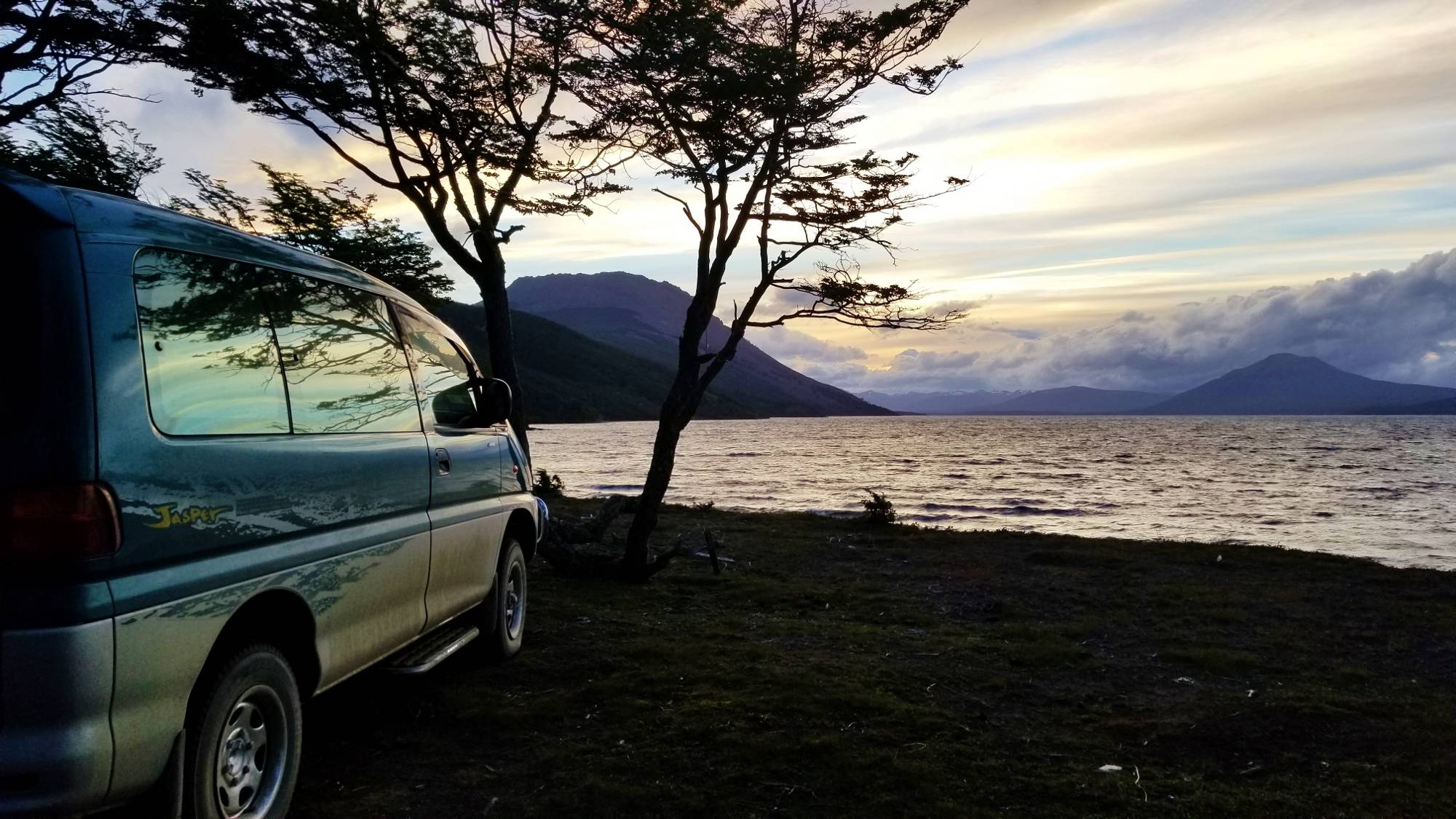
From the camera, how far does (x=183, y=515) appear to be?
9.75 ft

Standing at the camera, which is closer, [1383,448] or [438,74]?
[438,74]

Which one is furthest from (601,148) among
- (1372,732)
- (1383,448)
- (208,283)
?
(1383,448)

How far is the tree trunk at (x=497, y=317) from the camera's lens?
1306 centimetres

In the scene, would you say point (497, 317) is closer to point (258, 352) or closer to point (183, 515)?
point (258, 352)

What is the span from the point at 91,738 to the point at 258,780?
1058mm

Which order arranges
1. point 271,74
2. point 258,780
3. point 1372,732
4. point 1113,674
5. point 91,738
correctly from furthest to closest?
1. point 271,74
2. point 1113,674
3. point 1372,732
4. point 258,780
5. point 91,738

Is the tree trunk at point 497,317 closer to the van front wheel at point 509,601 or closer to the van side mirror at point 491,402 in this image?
the van front wheel at point 509,601

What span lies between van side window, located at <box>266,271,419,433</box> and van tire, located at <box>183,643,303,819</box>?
102 centimetres

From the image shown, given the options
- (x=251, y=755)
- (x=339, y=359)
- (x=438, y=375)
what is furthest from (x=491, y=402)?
(x=251, y=755)

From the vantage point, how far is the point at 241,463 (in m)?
3.32

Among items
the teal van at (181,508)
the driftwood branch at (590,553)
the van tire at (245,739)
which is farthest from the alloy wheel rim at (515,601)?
the van tire at (245,739)

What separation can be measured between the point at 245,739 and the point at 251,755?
0.09 metres

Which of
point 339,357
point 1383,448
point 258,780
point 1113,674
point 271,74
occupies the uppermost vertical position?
point 271,74

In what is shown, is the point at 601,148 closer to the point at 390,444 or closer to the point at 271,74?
the point at 271,74
